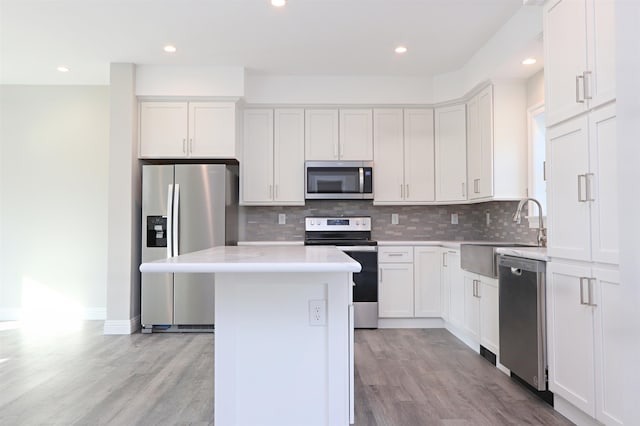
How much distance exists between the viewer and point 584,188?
79.8 inches

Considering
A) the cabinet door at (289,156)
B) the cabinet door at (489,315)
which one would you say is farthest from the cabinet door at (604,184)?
the cabinet door at (289,156)

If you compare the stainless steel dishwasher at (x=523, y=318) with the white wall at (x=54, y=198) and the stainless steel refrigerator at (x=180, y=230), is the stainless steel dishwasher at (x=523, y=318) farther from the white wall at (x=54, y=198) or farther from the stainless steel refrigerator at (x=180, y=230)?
the white wall at (x=54, y=198)

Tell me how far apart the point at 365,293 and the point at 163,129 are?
108 inches

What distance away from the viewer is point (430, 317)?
4355 millimetres

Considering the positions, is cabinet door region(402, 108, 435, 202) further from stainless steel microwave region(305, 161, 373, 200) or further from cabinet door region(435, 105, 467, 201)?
stainless steel microwave region(305, 161, 373, 200)

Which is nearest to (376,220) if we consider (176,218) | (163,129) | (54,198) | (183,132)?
(176,218)

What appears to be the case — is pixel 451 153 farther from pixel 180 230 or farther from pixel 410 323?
pixel 180 230

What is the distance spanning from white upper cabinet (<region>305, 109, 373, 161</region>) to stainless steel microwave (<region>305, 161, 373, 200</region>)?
Result: 0.42ft

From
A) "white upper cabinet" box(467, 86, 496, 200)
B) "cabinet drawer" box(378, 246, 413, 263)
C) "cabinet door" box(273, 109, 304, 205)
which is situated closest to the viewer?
"white upper cabinet" box(467, 86, 496, 200)

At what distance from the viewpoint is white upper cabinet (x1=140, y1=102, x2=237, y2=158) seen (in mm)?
4242

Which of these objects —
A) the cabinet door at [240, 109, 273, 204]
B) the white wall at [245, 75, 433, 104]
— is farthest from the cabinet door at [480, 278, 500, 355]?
the cabinet door at [240, 109, 273, 204]

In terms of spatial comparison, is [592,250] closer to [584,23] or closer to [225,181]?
[584,23]

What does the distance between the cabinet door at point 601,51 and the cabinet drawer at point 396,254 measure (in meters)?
2.58

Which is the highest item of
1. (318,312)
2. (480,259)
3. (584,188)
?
(584,188)
